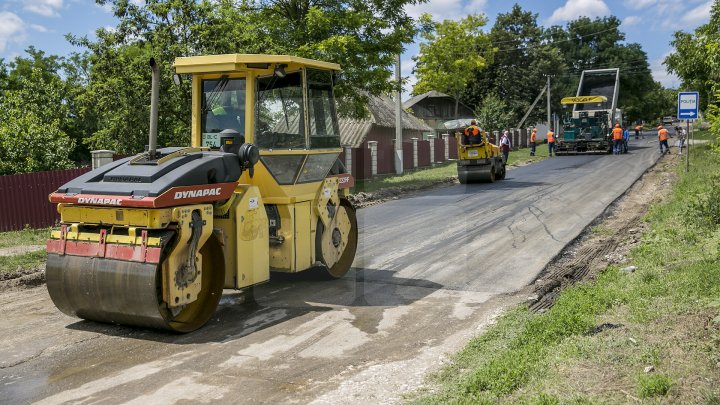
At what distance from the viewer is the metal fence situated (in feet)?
50.2

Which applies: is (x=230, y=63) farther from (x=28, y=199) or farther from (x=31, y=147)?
(x=31, y=147)

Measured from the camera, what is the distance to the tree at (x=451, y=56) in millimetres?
57094

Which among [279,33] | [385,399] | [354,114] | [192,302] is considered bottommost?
[385,399]

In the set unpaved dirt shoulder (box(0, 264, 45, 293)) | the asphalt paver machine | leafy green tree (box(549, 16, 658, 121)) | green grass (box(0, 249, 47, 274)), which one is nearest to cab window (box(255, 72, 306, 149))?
unpaved dirt shoulder (box(0, 264, 45, 293))

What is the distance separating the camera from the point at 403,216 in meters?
15.7

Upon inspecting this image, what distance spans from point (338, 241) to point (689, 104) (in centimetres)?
1723

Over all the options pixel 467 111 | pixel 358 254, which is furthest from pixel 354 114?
pixel 467 111

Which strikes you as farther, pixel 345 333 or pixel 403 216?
pixel 403 216

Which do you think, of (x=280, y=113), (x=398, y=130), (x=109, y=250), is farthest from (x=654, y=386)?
(x=398, y=130)

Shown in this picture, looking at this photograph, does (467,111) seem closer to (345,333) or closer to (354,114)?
(354,114)

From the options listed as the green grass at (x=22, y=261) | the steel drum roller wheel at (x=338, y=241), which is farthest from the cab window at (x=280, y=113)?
the green grass at (x=22, y=261)

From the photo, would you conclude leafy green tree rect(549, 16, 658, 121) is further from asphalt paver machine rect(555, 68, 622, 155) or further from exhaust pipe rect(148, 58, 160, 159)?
exhaust pipe rect(148, 58, 160, 159)

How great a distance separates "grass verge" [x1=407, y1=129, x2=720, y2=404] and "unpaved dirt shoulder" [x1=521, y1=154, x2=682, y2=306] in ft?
1.65

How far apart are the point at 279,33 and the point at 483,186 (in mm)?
8284
